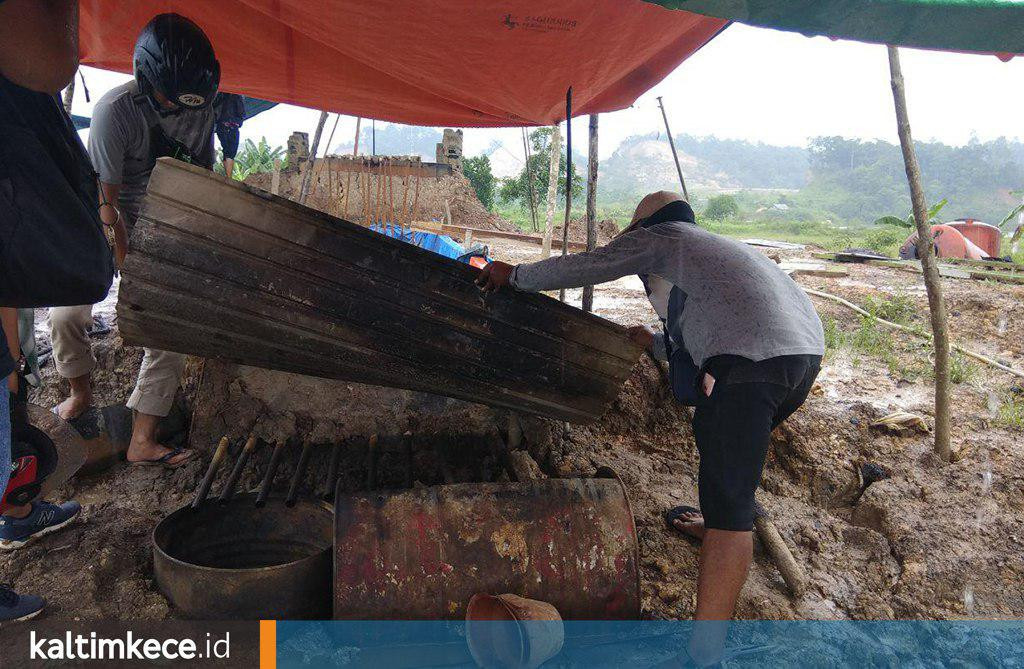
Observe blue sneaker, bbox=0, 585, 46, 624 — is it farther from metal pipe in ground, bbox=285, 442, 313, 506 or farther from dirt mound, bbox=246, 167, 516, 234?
dirt mound, bbox=246, 167, 516, 234

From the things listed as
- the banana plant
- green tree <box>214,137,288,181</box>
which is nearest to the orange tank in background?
the banana plant

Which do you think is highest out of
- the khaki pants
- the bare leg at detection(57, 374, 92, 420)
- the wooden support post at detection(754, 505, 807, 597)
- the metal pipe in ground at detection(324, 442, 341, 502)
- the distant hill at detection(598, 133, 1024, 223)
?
the distant hill at detection(598, 133, 1024, 223)

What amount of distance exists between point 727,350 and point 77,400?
10.9ft

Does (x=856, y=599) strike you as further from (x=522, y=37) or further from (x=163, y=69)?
(x=163, y=69)

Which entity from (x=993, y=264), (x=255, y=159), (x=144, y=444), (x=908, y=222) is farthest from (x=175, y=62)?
(x=255, y=159)

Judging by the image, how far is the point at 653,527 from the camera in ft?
9.36

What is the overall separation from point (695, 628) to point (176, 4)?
13.2ft

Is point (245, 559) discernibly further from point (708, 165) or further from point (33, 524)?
point (708, 165)

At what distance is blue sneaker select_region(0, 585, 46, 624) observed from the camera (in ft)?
6.22

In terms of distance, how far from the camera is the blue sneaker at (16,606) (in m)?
1.90

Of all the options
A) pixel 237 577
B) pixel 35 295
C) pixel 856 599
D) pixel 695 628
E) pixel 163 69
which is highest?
pixel 163 69

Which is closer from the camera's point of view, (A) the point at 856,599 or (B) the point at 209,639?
(B) the point at 209,639

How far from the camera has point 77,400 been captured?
3.00 metres

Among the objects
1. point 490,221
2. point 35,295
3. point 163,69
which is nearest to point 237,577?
point 35,295
